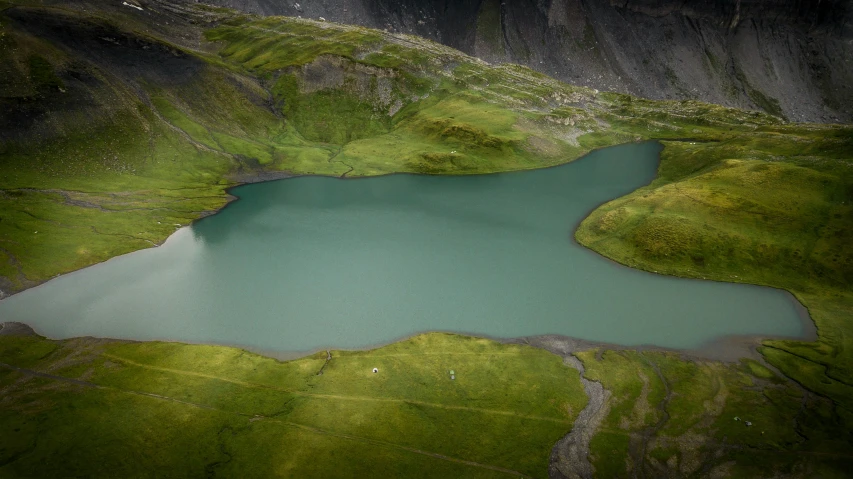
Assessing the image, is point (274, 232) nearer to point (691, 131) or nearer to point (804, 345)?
point (804, 345)

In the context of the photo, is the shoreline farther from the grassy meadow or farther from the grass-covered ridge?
the grassy meadow

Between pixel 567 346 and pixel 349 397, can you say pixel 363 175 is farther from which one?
pixel 349 397

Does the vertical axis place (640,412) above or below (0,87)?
below

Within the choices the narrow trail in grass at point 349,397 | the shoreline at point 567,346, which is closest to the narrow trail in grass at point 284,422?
the narrow trail in grass at point 349,397

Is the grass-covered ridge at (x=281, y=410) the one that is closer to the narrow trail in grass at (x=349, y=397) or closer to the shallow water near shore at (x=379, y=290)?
the narrow trail in grass at (x=349, y=397)

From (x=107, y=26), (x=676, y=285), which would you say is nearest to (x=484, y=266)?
(x=676, y=285)

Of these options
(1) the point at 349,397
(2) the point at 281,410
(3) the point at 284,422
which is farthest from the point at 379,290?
(3) the point at 284,422

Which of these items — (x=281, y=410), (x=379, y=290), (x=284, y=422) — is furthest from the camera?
(x=379, y=290)

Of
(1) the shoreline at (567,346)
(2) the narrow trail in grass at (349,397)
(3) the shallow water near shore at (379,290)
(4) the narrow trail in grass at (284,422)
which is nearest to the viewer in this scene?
(4) the narrow trail in grass at (284,422)
